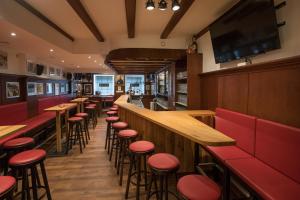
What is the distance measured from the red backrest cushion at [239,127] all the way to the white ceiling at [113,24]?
1.72 meters

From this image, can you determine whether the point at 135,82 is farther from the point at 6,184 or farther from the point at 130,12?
the point at 6,184

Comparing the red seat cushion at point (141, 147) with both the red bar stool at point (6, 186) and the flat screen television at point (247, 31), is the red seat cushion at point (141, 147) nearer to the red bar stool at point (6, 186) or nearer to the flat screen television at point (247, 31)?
the red bar stool at point (6, 186)

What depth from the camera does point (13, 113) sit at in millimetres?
4176

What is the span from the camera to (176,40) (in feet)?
15.4

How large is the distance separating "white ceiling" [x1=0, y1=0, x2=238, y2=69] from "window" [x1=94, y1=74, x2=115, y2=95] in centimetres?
637

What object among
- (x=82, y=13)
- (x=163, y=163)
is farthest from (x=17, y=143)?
(x=82, y=13)

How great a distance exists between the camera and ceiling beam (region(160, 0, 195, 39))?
8.73 feet

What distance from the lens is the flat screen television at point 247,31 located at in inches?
79.6

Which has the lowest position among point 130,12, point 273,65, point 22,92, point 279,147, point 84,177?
point 84,177

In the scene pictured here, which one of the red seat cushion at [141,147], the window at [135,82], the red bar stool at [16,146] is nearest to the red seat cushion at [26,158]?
the red bar stool at [16,146]

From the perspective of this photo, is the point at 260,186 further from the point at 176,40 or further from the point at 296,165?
the point at 176,40

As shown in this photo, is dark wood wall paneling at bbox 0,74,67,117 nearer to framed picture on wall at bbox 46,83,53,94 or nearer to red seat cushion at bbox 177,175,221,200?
framed picture on wall at bbox 46,83,53,94

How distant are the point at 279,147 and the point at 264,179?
0.37 meters

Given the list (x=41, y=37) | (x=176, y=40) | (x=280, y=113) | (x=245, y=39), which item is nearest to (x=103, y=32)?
(x=41, y=37)
